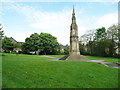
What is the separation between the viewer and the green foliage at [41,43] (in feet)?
172

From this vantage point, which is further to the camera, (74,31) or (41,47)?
(41,47)

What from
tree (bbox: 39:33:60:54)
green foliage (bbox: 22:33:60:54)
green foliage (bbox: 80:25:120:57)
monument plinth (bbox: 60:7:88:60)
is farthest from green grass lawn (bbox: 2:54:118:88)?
tree (bbox: 39:33:60:54)

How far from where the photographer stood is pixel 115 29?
37062mm

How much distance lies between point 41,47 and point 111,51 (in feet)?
118

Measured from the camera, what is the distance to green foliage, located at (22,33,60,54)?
172ft

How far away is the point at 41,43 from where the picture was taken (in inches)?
2087

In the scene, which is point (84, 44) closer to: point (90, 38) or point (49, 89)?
point (90, 38)

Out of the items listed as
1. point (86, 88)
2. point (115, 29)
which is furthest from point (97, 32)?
point (86, 88)

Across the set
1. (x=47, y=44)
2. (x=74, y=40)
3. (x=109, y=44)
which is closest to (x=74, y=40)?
(x=74, y=40)

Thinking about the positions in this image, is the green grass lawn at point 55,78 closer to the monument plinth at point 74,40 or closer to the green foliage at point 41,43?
the monument plinth at point 74,40

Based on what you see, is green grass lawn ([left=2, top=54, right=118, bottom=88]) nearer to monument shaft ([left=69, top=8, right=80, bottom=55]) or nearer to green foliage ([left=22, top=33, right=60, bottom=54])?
monument shaft ([left=69, top=8, right=80, bottom=55])

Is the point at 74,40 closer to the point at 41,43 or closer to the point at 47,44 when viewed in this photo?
the point at 41,43

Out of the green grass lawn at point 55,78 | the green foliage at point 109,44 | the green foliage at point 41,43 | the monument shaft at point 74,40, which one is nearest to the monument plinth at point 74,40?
the monument shaft at point 74,40

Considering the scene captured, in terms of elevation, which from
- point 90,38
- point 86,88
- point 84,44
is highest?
point 90,38
